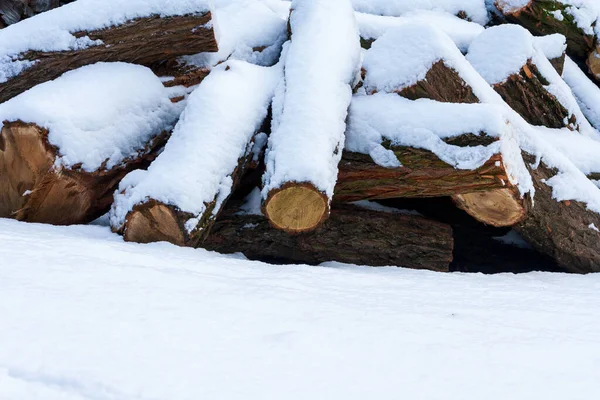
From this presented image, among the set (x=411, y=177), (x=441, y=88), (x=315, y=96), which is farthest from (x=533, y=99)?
(x=315, y=96)

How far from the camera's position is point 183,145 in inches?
114

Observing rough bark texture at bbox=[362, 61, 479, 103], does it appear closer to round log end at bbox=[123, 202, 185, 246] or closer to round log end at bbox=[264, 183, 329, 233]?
round log end at bbox=[264, 183, 329, 233]

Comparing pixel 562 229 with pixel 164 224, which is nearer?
pixel 164 224

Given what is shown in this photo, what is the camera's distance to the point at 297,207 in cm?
275

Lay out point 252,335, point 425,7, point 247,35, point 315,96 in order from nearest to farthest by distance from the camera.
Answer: point 252,335, point 315,96, point 247,35, point 425,7

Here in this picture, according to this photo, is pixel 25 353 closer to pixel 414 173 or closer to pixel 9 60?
pixel 414 173

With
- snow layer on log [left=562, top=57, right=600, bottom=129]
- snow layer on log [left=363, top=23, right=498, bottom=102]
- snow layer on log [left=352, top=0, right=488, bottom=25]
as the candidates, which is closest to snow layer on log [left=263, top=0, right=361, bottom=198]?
snow layer on log [left=363, top=23, right=498, bottom=102]

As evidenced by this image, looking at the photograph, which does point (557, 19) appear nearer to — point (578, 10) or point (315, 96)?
point (578, 10)

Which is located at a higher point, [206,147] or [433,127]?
[206,147]

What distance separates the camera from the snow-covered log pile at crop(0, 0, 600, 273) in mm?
2836

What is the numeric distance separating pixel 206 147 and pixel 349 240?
0.99 m

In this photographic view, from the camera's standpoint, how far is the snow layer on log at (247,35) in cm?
368

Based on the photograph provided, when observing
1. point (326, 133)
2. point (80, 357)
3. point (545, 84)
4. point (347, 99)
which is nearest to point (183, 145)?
point (326, 133)

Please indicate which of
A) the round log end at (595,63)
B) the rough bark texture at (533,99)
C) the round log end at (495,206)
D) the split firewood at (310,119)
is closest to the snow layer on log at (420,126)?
the split firewood at (310,119)
